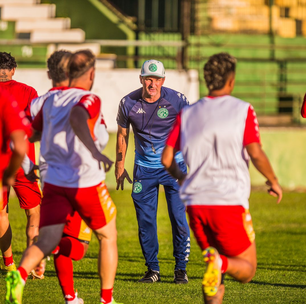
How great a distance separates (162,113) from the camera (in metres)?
7.58

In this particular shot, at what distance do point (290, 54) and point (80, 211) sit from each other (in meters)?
19.7

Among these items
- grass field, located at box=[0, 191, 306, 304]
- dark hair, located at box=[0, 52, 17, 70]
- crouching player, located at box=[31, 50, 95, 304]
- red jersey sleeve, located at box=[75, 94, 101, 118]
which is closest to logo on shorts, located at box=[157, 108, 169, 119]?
dark hair, located at box=[0, 52, 17, 70]

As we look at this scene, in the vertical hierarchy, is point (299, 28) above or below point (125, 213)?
above

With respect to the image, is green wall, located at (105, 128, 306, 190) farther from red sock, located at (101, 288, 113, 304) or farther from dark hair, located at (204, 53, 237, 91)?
dark hair, located at (204, 53, 237, 91)

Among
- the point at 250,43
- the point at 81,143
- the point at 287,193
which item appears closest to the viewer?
the point at 81,143

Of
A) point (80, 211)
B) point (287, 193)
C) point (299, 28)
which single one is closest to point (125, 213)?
point (287, 193)

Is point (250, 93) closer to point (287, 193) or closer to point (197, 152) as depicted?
point (287, 193)

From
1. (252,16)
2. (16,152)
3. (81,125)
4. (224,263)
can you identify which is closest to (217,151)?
(224,263)

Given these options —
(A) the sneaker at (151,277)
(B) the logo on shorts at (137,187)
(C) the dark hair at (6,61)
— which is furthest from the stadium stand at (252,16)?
(A) the sneaker at (151,277)

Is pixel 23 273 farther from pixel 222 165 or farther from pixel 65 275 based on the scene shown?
pixel 222 165

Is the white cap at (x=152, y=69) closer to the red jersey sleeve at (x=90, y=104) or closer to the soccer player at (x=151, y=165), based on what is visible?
the soccer player at (x=151, y=165)

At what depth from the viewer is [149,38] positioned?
22500mm

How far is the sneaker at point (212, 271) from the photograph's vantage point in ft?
15.1

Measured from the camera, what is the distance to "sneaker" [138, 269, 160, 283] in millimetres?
7413
